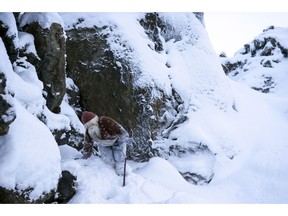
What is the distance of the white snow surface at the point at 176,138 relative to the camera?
4516mm

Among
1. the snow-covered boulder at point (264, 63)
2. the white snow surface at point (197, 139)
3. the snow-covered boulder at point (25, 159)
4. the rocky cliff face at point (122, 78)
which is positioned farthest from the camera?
the snow-covered boulder at point (264, 63)

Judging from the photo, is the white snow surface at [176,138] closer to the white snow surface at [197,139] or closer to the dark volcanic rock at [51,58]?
the white snow surface at [197,139]

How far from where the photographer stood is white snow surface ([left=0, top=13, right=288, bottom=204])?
178 inches

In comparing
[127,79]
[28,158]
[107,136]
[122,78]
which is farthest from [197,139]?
[28,158]

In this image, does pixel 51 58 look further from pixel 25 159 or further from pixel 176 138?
pixel 176 138

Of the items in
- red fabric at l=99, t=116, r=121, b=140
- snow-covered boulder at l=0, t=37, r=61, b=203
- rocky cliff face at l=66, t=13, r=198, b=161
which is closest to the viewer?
snow-covered boulder at l=0, t=37, r=61, b=203

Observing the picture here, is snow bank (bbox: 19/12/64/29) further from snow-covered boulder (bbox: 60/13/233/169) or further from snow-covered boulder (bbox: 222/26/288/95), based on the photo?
snow-covered boulder (bbox: 222/26/288/95)

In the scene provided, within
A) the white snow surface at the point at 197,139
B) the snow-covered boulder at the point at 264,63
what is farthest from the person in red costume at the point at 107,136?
the snow-covered boulder at the point at 264,63

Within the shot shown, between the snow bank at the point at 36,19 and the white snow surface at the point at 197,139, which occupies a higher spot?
the snow bank at the point at 36,19

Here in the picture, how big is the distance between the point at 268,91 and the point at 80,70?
23606mm

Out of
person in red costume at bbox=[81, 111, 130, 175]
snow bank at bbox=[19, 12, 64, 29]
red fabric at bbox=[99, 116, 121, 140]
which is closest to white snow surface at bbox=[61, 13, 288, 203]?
person in red costume at bbox=[81, 111, 130, 175]

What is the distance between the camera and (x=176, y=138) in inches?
417

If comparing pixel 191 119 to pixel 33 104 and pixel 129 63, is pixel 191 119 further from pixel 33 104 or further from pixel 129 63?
pixel 33 104

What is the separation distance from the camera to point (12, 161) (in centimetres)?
395
